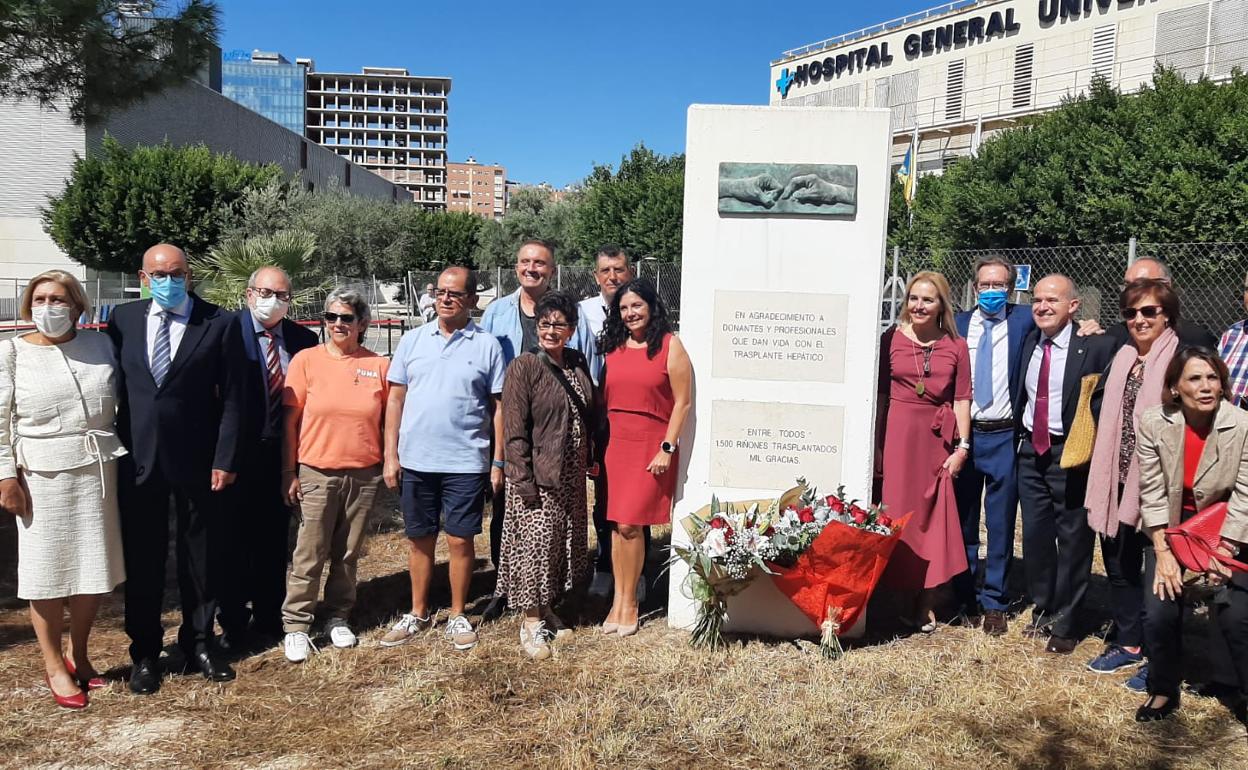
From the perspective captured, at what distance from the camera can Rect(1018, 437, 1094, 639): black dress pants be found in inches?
179

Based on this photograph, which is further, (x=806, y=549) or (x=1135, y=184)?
(x=1135, y=184)

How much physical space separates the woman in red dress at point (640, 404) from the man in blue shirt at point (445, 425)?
1.98ft

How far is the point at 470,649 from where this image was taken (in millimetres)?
4465

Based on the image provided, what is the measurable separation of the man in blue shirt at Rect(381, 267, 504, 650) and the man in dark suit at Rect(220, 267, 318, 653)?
1.91 ft

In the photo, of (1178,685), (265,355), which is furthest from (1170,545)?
(265,355)

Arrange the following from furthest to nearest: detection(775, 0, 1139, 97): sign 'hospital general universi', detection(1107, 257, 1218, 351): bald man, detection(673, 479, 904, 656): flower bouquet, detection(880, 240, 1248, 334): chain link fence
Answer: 1. detection(775, 0, 1139, 97): sign 'hospital general universi'
2. detection(880, 240, 1248, 334): chain link fence
3. detection(673, 479, 904, 656): flower bouquet
4. detection(1107, 257, 1218, 351): bald man

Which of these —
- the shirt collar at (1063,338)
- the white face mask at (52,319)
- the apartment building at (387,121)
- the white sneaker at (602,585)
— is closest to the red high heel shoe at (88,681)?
the white face mask at (52,319)

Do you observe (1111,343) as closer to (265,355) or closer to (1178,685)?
(1178,685)

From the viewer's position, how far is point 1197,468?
3.64 m

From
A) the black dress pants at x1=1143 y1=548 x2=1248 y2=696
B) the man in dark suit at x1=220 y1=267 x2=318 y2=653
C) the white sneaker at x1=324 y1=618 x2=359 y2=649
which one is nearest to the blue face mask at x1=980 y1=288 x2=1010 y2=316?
the black dress pants at x1=1143 y1=548 x2=1248 y2=696

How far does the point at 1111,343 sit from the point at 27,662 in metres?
5.57

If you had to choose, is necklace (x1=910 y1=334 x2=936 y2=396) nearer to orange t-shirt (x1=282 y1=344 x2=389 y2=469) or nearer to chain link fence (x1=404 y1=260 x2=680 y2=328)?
orange t-shirt (x1=282 y1=344 x2=389 y2=469)

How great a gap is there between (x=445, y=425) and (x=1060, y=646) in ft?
10.8

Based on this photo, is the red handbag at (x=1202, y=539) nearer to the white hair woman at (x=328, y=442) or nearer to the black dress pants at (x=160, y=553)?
the white hair woman at (x=328, y=442)
